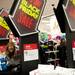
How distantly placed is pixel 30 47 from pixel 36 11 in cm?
29

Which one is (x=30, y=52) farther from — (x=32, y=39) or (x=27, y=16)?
(x=27, y=16)

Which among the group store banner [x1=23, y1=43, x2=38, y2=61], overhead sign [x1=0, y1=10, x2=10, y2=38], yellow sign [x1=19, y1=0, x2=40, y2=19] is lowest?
store banner [x1=23, y1=43, x2=38, y2=61]

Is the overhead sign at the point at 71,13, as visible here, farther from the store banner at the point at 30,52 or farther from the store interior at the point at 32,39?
the store banner at the point at 30,52

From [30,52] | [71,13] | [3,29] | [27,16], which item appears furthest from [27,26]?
[3,29]

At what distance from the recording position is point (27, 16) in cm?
170

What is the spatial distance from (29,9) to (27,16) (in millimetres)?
57

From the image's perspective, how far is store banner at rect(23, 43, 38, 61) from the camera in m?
1.74

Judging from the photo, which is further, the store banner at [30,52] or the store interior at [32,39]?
the store banner at [30,52]

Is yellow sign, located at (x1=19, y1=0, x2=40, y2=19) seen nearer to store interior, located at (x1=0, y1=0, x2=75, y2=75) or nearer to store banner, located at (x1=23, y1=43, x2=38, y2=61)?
store interior, located at (x1=0, y1=0, x2=75, y2=75)

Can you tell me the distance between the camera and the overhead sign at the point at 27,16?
165 centimetres

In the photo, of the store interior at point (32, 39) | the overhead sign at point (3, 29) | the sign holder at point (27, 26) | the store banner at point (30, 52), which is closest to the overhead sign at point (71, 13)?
the store interior at point (32, 39)

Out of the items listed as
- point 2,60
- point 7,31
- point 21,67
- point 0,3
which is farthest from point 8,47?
point 0,3

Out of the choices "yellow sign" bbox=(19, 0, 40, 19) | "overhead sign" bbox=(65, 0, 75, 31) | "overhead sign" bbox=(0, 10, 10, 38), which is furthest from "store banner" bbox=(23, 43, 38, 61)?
"overhead sign" bbox=(0, 10, 10, 38)

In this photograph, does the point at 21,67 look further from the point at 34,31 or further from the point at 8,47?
the point at 8,47
